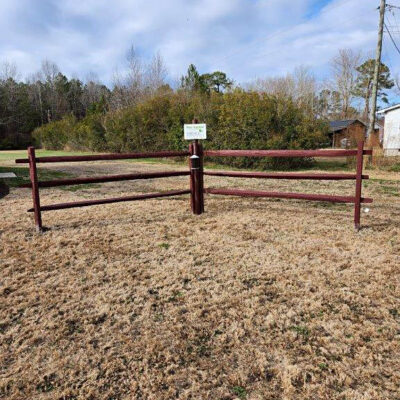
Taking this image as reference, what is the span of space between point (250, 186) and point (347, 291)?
18.7ft

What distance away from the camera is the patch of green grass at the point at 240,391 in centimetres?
162

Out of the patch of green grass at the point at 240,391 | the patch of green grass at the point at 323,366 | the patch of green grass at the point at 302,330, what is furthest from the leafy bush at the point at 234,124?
the patch of green grass at the point at 240,391

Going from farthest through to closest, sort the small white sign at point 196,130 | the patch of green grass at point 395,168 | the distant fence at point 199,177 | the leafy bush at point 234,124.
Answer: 1. the leafy bush at point 234,124
2. the patch of green grass at point 395,168
3. the small white sign at point 196,130
4. the distant fence at point 199,177

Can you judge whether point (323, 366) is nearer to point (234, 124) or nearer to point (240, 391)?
point (240, 391)

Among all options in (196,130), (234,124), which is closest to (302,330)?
(196,130)

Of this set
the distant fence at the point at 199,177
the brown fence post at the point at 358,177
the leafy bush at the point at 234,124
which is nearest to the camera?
the brown fence post at the point at 358,177

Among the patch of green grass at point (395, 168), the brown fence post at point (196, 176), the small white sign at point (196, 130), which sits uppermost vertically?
the small white sign at point (196, 130)

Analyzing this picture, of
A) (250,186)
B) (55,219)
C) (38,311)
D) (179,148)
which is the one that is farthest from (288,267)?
(179,148)

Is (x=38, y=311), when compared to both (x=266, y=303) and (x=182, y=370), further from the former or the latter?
(x=266, y=303)

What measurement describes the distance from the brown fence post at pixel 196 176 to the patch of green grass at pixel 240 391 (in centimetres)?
353

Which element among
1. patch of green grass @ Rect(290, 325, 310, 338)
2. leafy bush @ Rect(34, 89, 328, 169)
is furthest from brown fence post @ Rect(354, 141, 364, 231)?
leafy bush @ Rect(34, 89, 328, 169)

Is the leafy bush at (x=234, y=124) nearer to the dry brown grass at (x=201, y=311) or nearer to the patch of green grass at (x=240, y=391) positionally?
the dry brown grass at (x=201, y=311)

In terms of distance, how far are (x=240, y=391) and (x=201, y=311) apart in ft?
2.48

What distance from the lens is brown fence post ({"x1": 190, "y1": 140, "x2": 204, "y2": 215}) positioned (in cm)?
487
